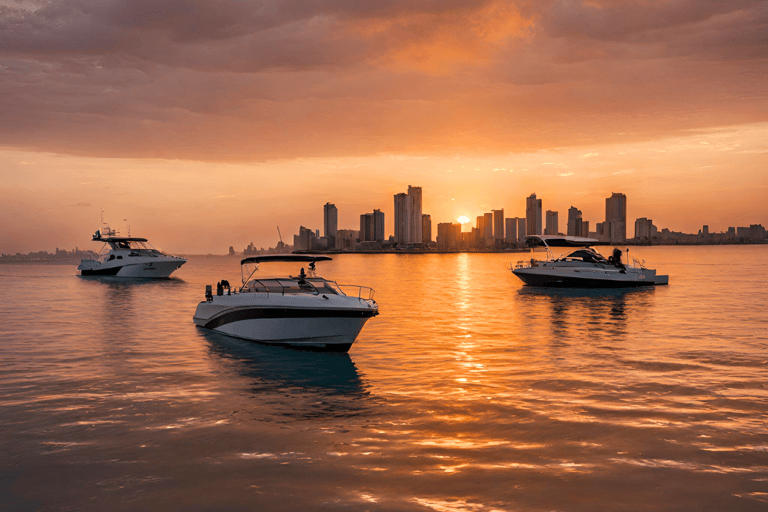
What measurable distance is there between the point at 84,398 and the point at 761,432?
15.3 m

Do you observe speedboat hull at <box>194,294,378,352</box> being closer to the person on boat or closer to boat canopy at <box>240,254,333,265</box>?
boat canopy at <box>240,254,333,265</box>

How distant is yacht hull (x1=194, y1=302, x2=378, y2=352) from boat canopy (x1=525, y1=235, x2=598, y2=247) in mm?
37965

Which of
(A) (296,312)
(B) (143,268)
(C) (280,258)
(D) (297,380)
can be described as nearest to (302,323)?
(A) (296,312)

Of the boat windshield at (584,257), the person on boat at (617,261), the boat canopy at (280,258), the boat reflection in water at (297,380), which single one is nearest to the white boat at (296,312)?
the boat canopy at (280,258)

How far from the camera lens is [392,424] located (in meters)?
11.9

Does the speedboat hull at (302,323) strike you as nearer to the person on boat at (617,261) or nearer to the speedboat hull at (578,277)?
the speedboat hull at (578,277)

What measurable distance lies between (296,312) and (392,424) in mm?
9216

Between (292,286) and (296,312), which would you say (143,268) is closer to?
(292,286)

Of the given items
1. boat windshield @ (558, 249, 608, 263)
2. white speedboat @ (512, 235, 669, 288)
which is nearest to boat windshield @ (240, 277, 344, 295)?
white speedboat @ (512, 235, 669, 288)

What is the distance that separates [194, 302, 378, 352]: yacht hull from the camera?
19812 millimetres

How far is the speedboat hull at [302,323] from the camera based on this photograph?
64.7 feet

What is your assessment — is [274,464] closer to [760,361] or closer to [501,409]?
[501,409]

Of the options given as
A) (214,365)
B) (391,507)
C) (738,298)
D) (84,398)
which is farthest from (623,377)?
(738,298)

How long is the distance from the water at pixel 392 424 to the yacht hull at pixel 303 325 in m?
0.60
